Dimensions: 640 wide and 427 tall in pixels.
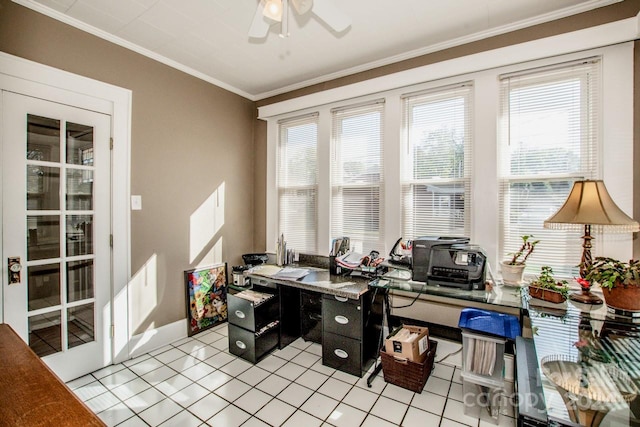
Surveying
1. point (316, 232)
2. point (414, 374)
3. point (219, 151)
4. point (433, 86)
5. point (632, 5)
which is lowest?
point (414, 374)

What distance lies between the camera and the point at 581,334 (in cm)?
151

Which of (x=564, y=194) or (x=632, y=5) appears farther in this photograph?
(x=564, y=194)

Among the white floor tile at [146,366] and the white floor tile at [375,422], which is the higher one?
the white floor tile at [146,366]

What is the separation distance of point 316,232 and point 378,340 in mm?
1327

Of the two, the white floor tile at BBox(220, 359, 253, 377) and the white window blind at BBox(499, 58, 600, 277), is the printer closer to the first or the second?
the white window blind at BBox(499, 58, 600, 277)

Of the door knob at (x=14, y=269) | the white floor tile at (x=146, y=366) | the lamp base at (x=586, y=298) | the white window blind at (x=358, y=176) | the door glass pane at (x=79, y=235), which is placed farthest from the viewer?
the white window blind at (x=358, y=176)

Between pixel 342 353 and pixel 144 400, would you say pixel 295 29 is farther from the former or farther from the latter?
pixel 144 400

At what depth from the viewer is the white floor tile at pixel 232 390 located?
2150mm

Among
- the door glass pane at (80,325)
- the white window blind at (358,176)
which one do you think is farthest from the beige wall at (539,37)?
the door glass pane at (80,325)

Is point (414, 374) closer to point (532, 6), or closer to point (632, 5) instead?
point (532, 6)

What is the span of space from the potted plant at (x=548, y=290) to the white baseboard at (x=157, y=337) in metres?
3.13

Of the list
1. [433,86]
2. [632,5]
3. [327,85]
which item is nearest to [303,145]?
[327,85]

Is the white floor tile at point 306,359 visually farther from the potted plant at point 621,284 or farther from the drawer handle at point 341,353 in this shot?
the potted plant at point 621,284

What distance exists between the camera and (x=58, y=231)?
2.30 m
